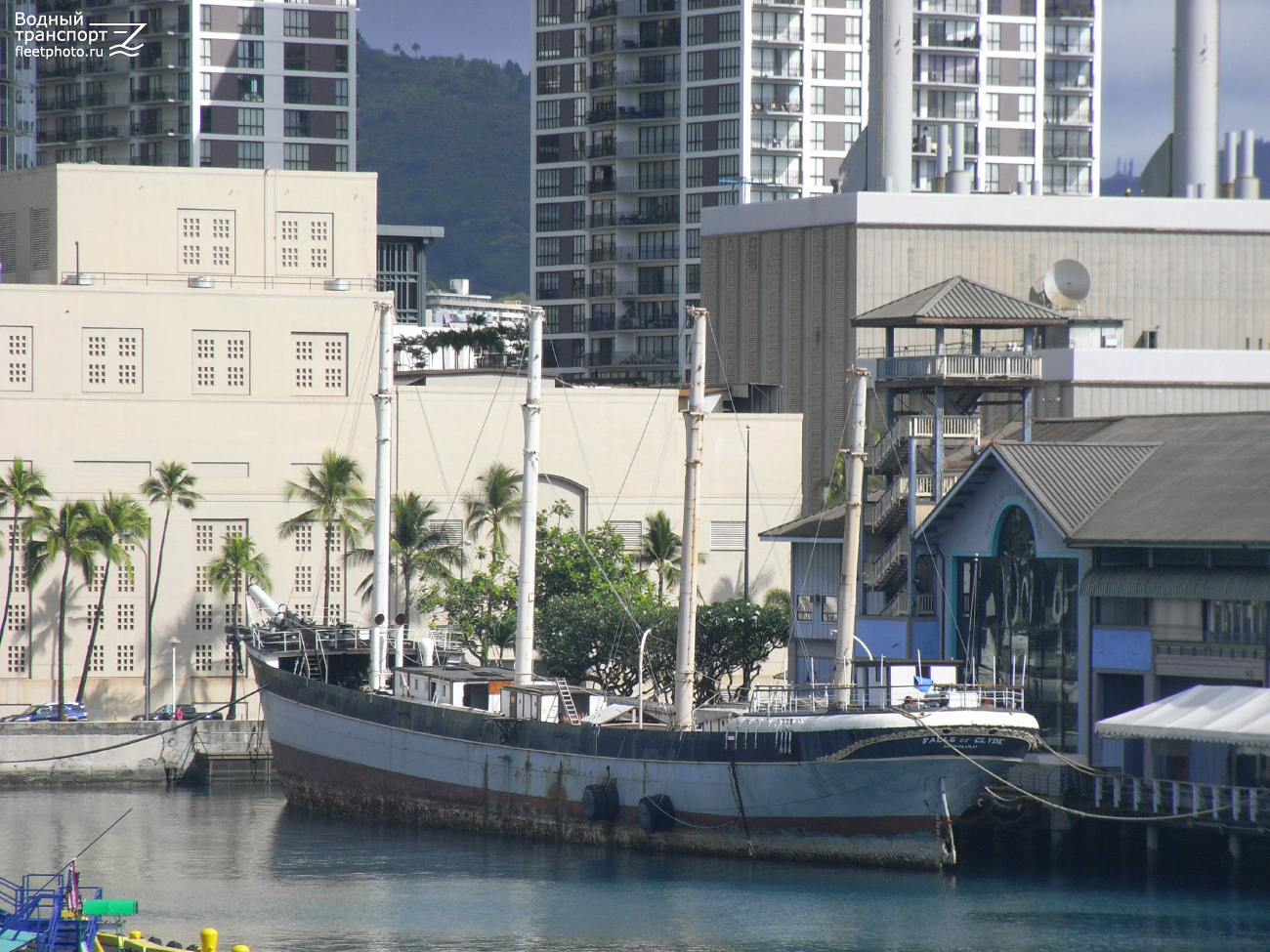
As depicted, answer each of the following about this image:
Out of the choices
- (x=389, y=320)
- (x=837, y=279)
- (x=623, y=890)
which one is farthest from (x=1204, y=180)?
(x=623, y=890)

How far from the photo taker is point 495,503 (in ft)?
301

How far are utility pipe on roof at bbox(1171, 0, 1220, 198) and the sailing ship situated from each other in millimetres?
67630

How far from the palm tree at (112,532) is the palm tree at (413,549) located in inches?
389

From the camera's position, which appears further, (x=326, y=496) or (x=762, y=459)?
(x=762, y=459)

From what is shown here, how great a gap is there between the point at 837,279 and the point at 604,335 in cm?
5129

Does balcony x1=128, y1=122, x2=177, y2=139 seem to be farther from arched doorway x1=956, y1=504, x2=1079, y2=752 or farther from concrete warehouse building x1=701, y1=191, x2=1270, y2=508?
arched doorway x1=956, y1=504, x2=1079, y2=752

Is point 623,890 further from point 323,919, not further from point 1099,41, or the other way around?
point 1099,41

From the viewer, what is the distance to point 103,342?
89.2m

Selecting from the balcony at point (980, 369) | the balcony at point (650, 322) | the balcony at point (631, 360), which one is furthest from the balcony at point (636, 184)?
the balcony at point (980, 369)

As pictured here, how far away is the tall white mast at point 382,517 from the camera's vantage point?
66.9 m

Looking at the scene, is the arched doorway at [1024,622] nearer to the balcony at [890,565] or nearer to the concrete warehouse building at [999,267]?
the balcony at [890,565]

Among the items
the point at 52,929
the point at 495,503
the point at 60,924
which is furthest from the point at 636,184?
the point at 52,929

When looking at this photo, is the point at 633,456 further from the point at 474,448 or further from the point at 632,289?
the point at 632,289

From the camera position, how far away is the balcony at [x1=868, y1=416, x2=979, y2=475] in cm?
6675
